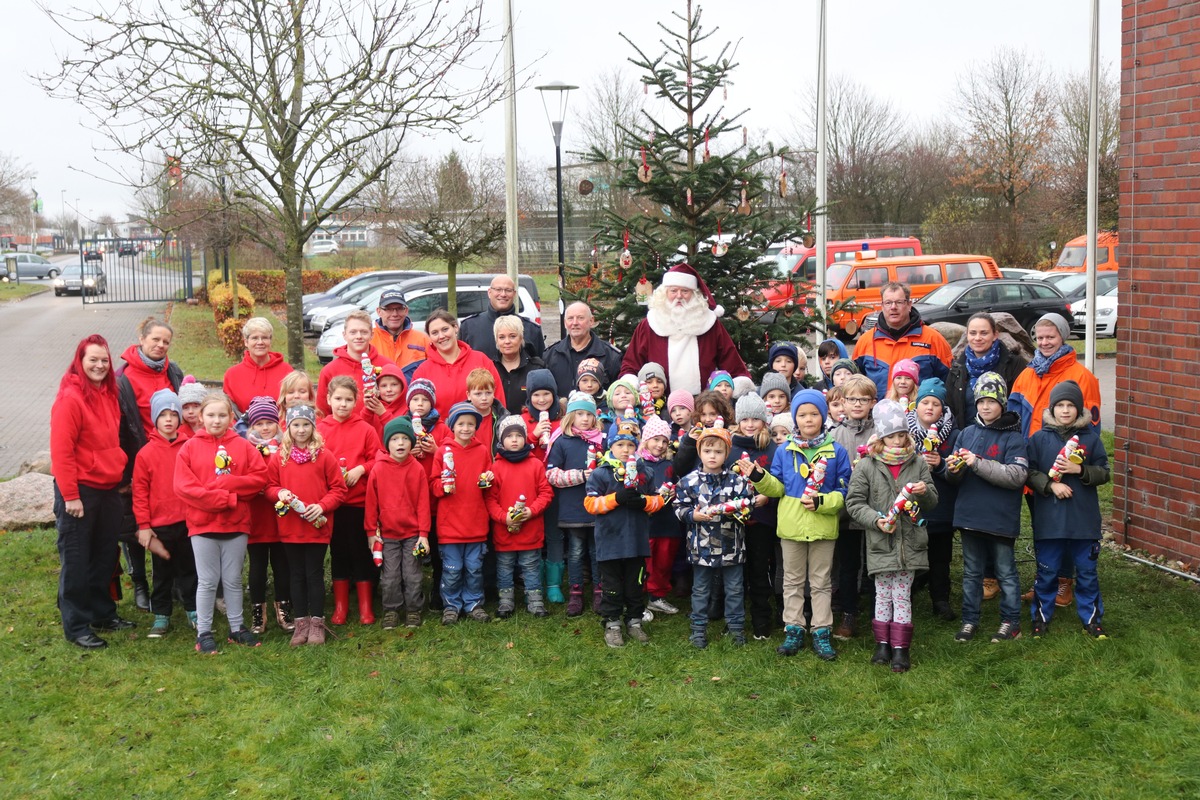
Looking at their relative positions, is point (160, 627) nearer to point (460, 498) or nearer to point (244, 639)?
point (244, 639)

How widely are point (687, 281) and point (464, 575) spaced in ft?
9.08

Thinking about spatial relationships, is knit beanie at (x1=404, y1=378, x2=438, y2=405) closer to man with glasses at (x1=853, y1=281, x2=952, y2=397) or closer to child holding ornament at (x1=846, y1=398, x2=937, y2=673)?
child holding ornament at (x1=846, y1=398, x2=937, y2=673)

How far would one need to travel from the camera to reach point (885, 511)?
595 cm

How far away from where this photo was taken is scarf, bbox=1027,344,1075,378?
6575 millimetres

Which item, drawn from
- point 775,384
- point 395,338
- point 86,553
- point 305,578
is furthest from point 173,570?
point 775,384

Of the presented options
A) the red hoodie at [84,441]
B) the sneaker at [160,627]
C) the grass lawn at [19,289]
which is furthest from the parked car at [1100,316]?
the grass lawn at [19,289]

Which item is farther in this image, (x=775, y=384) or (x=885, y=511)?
(x=775, y=384)

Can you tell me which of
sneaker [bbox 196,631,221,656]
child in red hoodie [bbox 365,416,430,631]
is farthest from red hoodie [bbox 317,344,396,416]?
sneaker [bbox 196,631,221,656]

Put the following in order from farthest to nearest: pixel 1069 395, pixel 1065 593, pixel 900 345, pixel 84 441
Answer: pixel 900 345, pixel 1065 593, pixel 84 441, pixel 1069 395

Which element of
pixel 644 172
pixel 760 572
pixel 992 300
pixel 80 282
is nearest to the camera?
pixel 760 572

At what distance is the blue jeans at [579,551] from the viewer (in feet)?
23.2

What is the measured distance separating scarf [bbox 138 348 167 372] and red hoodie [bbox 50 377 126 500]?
331 millimetres

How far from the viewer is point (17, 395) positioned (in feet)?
61.0

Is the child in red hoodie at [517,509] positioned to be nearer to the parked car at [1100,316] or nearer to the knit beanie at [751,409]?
the knit beanie at [751,409]
